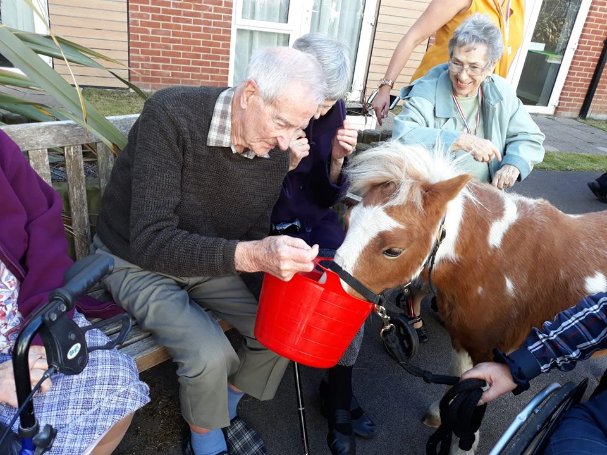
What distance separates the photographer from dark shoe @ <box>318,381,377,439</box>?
268cm

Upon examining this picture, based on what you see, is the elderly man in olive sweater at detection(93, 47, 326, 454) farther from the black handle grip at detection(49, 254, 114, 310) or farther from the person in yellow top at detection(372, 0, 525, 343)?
the person in yellow top at detection(372, 0, 525, 343)

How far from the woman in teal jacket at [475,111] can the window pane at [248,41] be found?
4.96 metres

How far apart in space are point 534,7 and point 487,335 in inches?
340

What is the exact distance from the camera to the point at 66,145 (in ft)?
7.86

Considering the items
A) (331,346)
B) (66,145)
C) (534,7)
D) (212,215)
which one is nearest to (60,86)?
(66,145)

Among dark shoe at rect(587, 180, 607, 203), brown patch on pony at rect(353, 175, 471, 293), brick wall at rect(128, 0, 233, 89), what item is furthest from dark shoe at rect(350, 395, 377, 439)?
brick wall at rect(128, 0, 233, 89)

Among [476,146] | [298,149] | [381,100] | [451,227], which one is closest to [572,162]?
[381,100]

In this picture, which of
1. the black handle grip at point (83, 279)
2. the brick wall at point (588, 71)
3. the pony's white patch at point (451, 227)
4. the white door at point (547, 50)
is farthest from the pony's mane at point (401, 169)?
the brick wall at point (588, 71)

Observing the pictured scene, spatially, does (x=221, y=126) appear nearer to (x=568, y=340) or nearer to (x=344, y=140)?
(x=344, y=140)

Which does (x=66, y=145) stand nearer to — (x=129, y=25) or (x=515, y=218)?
(x=515, y=218)

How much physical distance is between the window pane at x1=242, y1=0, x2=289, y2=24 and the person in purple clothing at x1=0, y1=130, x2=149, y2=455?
6079mm

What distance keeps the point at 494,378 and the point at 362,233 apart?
0.70 m

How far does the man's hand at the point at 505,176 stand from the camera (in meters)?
2.79

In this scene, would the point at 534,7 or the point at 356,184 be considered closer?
the point at 356,184
